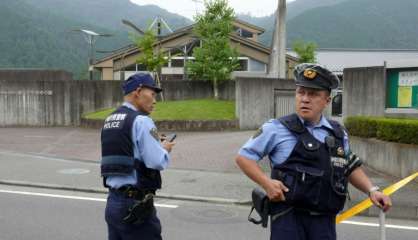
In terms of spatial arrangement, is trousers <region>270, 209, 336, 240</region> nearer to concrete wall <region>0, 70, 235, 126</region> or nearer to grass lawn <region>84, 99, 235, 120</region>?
grass lawn <region>84, 99, 235, 120</region>

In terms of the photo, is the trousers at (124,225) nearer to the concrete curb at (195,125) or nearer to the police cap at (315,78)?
the police cap at (315,78)

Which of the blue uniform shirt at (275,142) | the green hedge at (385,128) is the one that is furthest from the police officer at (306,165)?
the green hedge at (385,128)

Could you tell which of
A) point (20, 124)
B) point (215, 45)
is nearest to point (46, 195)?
point (20, 124)

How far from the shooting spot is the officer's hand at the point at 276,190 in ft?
10.5

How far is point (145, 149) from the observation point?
3791 mm

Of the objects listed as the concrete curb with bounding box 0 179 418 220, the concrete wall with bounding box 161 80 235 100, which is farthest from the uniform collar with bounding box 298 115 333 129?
the concrete wall with bounding box 161 80 235 100

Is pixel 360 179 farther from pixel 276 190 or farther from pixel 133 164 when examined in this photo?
pixel 133 164

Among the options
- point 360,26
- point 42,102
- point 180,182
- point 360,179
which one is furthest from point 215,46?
point 360,26

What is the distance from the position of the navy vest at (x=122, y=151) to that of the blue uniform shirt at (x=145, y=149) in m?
0.04

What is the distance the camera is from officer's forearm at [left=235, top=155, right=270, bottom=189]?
3.28 metres

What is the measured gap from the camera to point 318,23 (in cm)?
10312

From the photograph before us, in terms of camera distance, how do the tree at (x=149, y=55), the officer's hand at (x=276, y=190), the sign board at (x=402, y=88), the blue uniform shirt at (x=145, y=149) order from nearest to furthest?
the officer's hand at (x=276, y=190) < the blue uniform shirt at (x=145, y=149) < the sign board at (x=402, y=88) < the tree at (x=149, y=55)

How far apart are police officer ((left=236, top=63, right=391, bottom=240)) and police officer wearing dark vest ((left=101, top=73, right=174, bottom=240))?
2.41 ft

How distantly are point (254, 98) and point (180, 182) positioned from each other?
1087cm
